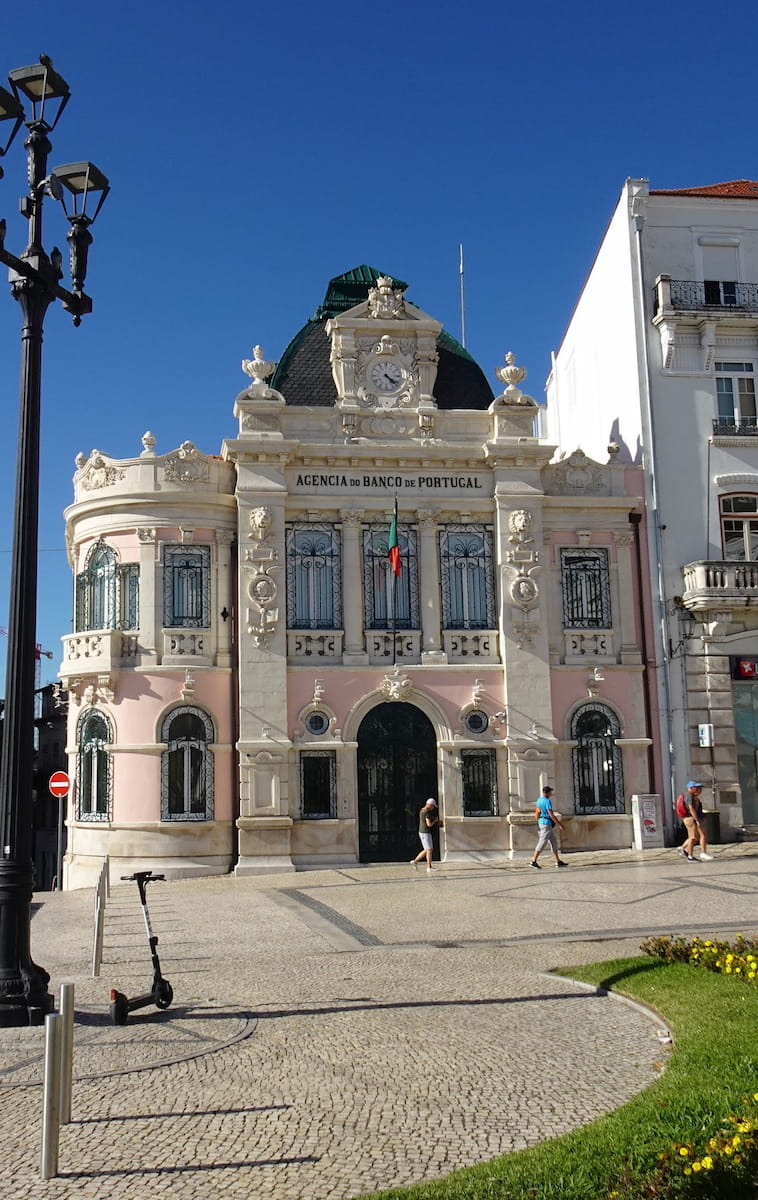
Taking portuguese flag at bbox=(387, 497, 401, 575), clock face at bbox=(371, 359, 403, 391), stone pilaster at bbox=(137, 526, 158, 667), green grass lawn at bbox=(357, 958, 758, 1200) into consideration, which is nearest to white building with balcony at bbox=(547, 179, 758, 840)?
clock face at bbox=(371, 359, 403, 391)

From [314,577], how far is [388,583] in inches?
67.8

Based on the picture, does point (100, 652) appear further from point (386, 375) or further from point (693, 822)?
point (693, 822)

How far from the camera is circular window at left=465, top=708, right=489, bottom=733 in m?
25.5

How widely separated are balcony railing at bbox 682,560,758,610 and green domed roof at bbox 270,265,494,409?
6.68m

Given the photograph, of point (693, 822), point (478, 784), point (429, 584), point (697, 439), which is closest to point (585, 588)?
point (429, 584)

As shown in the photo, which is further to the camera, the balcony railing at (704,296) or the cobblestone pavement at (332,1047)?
the balcony railing at (704,296)

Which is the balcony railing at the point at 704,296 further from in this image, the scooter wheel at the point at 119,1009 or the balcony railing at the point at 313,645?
the scooter wheel at the point at 119,1009

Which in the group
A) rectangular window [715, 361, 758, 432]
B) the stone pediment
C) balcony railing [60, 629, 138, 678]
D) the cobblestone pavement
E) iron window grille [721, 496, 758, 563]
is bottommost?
the cobblestone pavement

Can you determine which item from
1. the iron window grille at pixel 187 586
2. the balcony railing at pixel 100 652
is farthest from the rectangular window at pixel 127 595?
the iron window grille at pixel 187 586

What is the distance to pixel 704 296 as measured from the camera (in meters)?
28.4

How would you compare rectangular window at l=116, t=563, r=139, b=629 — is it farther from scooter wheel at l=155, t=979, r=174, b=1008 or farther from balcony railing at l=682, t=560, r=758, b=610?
scooter wheel at l=155, t=979, r=174, b=1008

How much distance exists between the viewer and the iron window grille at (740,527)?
89.8 ft

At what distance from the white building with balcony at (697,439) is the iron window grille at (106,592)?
12.3 meters

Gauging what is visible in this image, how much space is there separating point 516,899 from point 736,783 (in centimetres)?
1041
